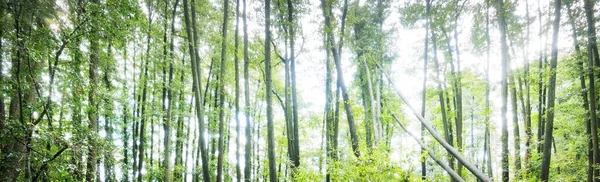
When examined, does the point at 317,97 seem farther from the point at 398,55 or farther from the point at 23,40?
the point at 23,40

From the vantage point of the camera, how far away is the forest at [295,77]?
365 centimetres

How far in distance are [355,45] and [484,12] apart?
369 centimetres

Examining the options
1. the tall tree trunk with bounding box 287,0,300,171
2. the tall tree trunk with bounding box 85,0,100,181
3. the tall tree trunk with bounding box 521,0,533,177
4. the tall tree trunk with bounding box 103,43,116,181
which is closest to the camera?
the tall tree trunk with bounding box 85,0,100,181

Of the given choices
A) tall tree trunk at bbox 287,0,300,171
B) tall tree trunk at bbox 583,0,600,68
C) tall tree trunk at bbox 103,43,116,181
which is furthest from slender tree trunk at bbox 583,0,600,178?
tall tree trunk at bbox 103,43,116,181

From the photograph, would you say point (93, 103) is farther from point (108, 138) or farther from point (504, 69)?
point (504, 69)

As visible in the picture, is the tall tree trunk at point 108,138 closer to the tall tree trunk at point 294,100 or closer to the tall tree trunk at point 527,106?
the tall tree trunk at point 294,100

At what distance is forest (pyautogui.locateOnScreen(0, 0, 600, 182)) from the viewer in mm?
3652

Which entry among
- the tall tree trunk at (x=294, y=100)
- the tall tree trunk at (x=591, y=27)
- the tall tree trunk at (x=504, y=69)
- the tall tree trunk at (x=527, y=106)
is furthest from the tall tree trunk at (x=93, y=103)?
the tall tree trunk at (x=527, y=106)

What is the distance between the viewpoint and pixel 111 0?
409cm

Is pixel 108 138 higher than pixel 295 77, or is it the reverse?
pixel 295 77

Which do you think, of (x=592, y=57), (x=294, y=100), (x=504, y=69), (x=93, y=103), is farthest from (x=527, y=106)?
(x=93, y=103)

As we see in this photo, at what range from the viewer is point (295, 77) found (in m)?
7.48

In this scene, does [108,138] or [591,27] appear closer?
[591,27]

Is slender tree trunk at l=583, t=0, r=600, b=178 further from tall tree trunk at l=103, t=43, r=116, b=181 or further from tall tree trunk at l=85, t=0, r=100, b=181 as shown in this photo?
tall tree trunk at l=103, t=43, r=116, b=181
